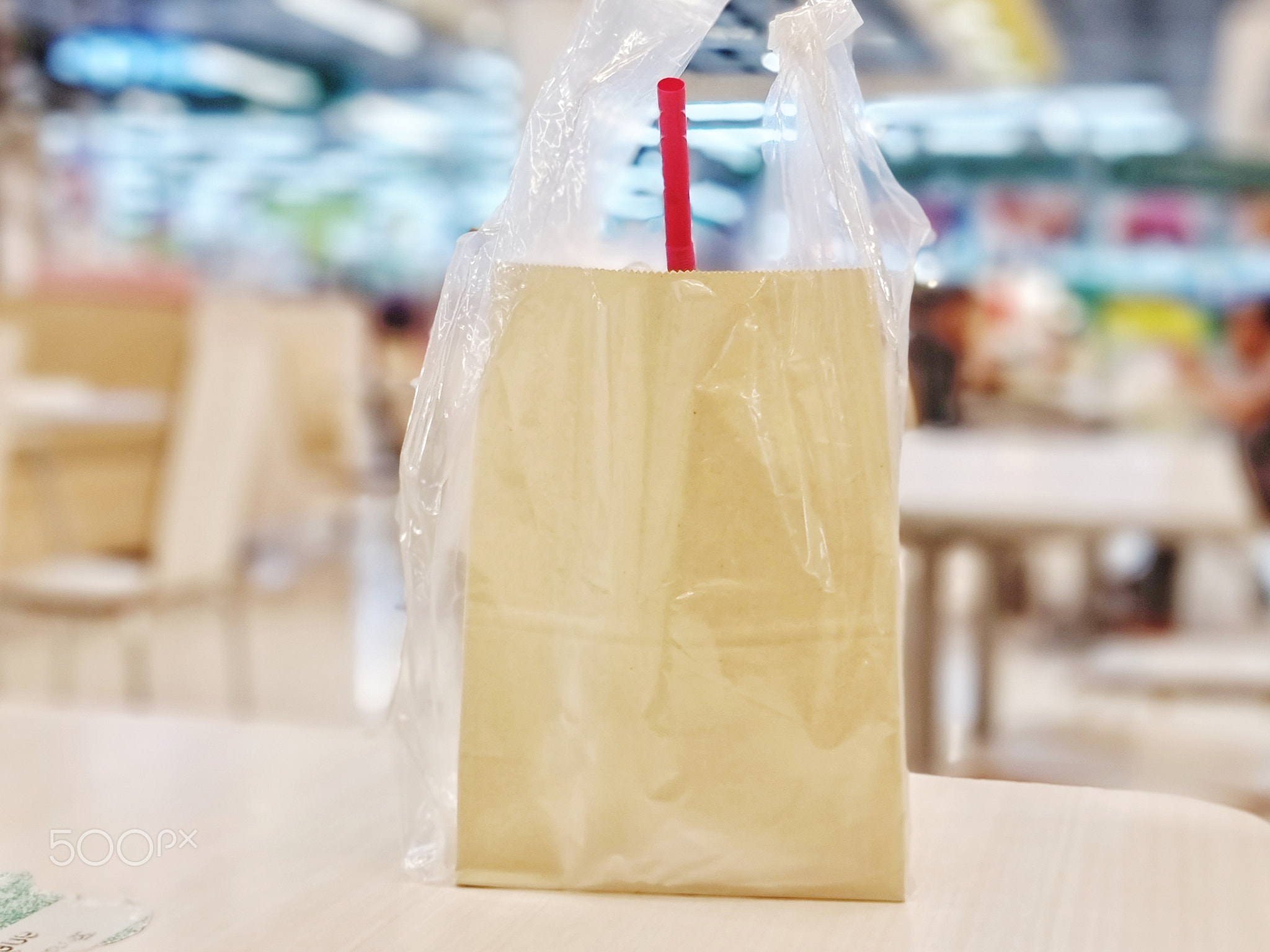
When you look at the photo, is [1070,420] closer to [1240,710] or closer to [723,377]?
[1240,710]

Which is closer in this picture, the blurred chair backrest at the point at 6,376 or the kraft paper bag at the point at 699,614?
the kraft paper bag at the point at 699,614

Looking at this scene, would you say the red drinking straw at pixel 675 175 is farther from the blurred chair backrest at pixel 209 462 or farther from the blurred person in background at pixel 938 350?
the blurred chair backrest at pixel 209 462

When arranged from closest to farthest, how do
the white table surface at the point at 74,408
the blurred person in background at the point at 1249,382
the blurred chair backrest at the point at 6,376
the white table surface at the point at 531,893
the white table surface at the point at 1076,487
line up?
the white table surface at the point at 531,893
the white table surface at the point at 1076,487
the blurred chair backrest at the point at 6,376
the white table surface at the point at 74,408
the blurred person in background at the point at 1249,382

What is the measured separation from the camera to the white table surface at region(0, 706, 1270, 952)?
40 centimetres

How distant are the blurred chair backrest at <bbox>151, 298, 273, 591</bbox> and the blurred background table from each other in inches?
46.7

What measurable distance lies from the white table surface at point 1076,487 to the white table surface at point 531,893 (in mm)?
888

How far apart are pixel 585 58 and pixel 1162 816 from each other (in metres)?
0.38

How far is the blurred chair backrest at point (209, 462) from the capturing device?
2.21m

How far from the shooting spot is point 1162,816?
20.1 inches

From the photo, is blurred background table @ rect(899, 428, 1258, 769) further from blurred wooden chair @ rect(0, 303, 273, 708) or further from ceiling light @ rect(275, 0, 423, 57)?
ceiling light @ rect(275, 0, 423, 57)

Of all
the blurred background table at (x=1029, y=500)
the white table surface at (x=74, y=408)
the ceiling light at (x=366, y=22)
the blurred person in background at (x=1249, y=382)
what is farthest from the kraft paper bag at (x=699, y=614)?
the ceiling light at (x=366, y=22)

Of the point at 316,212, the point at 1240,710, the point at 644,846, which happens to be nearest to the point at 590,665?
the point at 644,846

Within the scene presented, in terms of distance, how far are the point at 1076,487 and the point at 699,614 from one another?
1661 mm

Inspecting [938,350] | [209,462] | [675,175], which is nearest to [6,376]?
[209,462]
